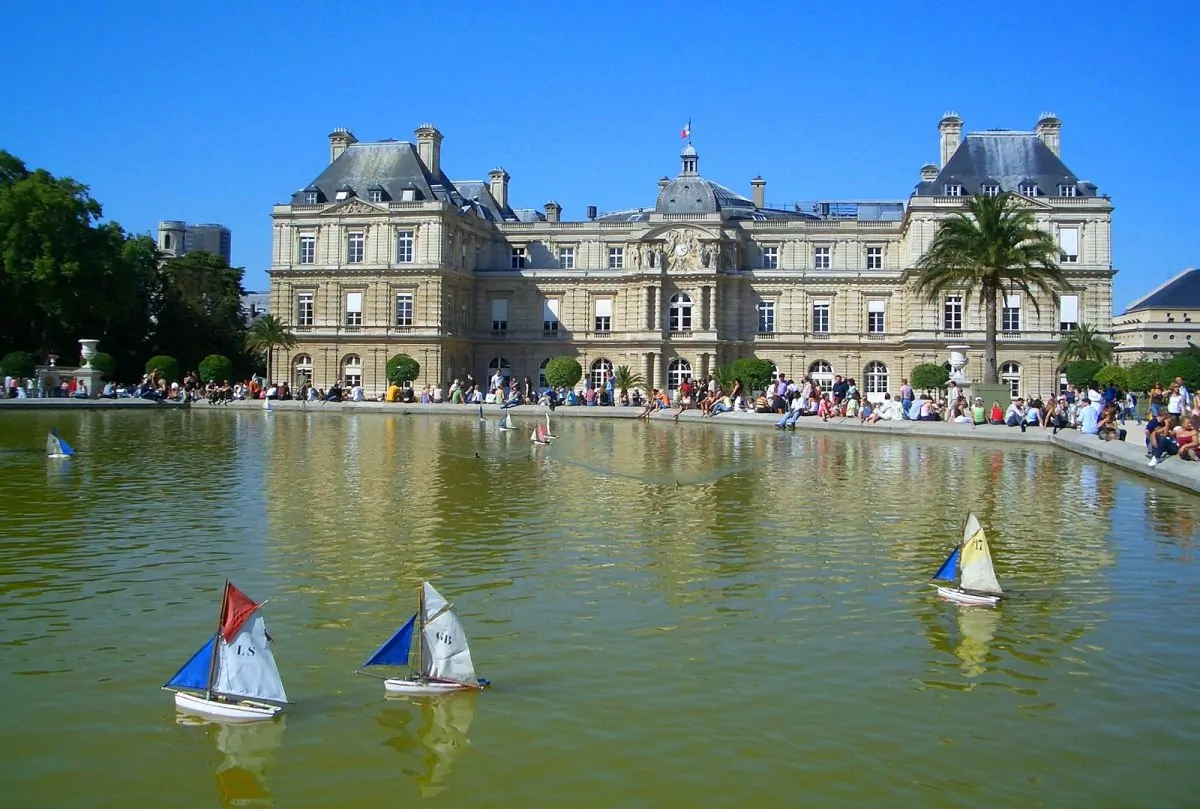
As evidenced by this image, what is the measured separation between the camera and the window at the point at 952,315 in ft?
198

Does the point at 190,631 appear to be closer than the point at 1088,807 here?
No

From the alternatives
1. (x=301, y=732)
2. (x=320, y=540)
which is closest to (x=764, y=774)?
(x=301, y=732)

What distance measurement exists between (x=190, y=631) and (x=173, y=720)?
6.79 ft

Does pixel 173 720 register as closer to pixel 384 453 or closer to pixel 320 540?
pixel 320 540

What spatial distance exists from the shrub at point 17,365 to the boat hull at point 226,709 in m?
46.3

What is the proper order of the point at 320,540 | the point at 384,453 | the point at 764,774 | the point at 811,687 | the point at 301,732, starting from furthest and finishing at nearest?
the point at 384,453
the point at 320,540
the point at 811,687
the point at 301,732
the point at 764,774

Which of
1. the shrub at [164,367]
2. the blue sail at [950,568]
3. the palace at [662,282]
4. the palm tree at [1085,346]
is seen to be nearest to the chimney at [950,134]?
the palace at [662,282]

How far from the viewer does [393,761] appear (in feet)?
22.8

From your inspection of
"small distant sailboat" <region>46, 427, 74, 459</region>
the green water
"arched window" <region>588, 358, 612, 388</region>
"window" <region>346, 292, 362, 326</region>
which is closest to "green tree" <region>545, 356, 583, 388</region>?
"arched window" <region>588, 358, 612, 388</region>

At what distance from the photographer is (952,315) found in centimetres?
6053

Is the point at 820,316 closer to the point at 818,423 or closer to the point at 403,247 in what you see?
the point at 403,247

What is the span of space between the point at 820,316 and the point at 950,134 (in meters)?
12.6

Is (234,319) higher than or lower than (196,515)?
higher

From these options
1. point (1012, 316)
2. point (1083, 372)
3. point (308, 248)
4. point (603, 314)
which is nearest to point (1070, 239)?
point (1012, 316)
